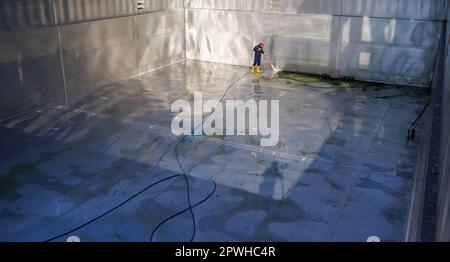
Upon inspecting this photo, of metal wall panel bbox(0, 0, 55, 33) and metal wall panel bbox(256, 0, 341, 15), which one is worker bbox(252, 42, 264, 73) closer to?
metal wall panel bbox(256, 0, 341, 15)

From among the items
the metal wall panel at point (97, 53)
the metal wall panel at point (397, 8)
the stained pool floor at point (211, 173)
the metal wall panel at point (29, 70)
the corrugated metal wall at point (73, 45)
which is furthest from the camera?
the metal wall panel at point (397, 8)

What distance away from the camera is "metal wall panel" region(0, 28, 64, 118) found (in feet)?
36.5

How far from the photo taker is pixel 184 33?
1786cm

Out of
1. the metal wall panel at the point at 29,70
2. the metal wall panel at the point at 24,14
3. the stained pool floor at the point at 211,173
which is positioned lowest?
the stained pool floor at the point at 211,173

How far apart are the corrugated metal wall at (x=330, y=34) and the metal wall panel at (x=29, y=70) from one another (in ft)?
22.3

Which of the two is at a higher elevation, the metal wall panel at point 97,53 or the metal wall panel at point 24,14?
the metal wall panel at point 24,14

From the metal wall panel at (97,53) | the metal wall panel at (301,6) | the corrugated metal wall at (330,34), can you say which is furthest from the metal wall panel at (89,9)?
the metal wall panel at (301,6)

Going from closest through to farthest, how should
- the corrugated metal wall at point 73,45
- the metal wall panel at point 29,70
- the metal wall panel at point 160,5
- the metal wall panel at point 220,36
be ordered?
the metal wall panel at point 29,70
the corrugated metal wall at point 73,45
the metal wall panel at point 160,5
the metal wall panel at point 220,36

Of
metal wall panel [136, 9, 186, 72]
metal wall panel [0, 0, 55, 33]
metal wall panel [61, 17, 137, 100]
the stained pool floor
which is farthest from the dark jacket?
metal wall panel [0, 0, 55, 33]

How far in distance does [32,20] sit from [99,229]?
7.26 meters

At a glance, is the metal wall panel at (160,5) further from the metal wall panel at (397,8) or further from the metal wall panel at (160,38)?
the metal wall panel at (397,8)

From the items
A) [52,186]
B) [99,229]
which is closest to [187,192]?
[99,229]

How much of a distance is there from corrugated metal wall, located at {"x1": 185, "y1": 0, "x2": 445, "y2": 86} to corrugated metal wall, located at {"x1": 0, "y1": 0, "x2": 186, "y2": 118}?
6.59 ft

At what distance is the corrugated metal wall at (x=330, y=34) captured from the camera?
1391 centimetres
